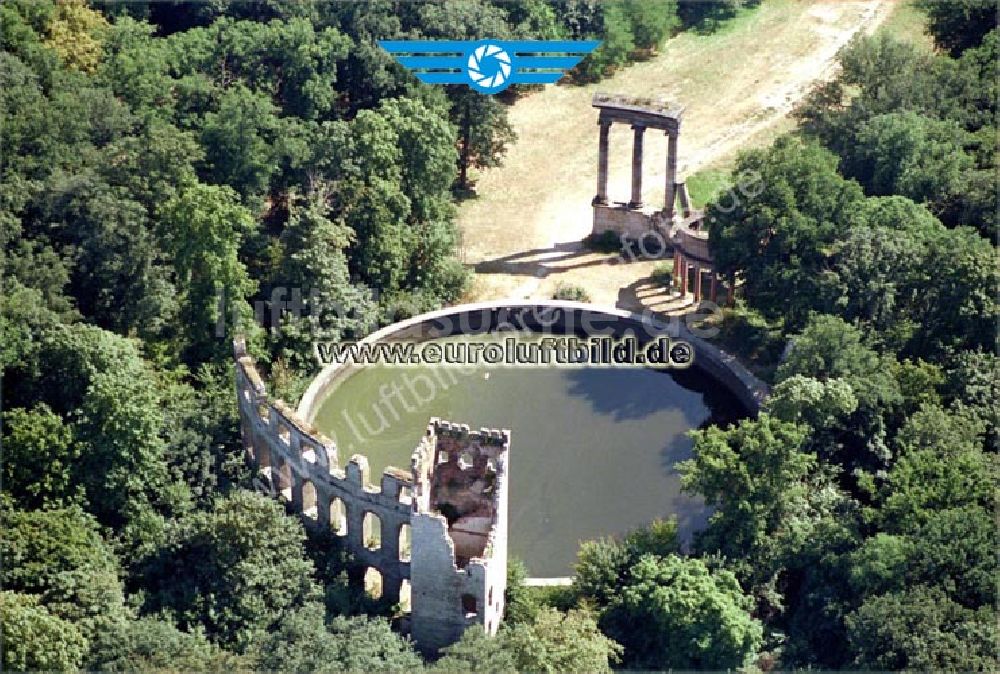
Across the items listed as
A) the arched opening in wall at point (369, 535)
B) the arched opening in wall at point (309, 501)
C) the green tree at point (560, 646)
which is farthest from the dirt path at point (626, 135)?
the green tree at point (560, 646)

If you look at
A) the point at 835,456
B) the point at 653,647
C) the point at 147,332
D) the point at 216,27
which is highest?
the point at 216,27

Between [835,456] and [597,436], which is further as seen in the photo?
[597,436]

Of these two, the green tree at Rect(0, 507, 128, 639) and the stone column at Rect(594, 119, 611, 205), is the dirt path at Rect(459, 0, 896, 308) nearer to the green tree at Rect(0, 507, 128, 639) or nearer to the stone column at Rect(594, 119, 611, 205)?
the stone column at Rect(594, 119, 611, 205)

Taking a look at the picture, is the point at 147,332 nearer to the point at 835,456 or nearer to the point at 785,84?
the point at 835,456

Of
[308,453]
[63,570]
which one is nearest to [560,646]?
[308,453]

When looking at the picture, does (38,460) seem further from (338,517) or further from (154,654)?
(338,517)

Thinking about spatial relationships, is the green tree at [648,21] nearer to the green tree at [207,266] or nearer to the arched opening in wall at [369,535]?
the green tree at [207,266]

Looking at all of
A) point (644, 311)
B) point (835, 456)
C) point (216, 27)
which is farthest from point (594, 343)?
point (216, 27)
